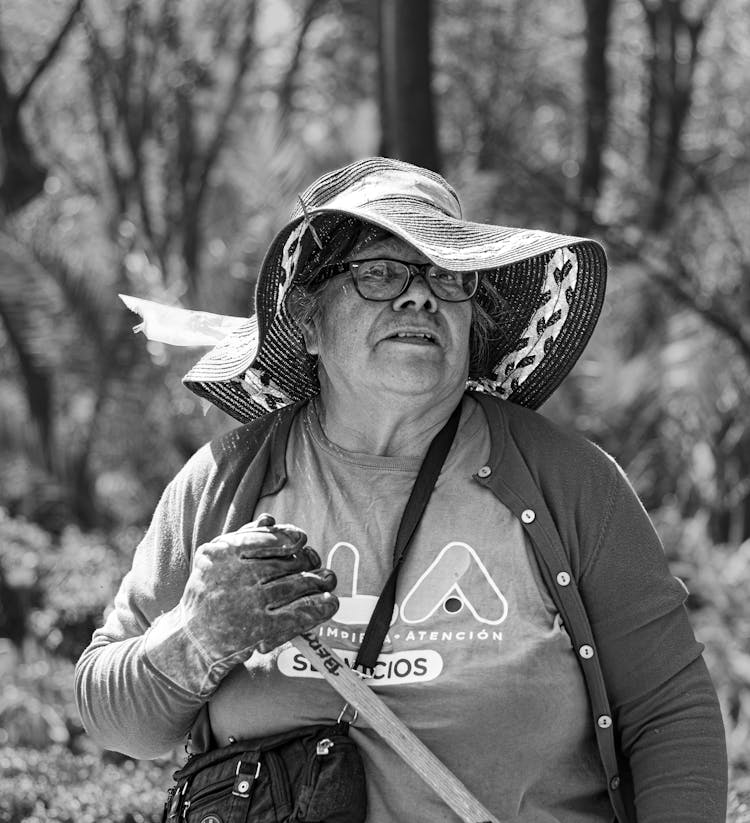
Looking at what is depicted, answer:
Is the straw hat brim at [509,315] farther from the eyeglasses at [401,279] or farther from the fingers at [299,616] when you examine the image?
the fingers at [299,616]

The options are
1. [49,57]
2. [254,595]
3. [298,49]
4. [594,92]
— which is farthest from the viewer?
[298,49]

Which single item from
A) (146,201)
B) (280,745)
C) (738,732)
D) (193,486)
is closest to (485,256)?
(193,486)

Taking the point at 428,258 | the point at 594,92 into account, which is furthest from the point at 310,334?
the point at 594,92

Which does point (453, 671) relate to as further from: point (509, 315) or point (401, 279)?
point (509, 315)

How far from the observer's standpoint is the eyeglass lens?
259 cm

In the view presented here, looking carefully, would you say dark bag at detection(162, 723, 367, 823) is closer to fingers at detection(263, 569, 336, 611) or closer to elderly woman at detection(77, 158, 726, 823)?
elderly woman at detection(77, 158, 726, 823)

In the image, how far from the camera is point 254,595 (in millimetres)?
2258

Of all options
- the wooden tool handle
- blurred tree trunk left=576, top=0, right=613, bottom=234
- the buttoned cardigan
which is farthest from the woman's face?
blurred tree trunk left=576, top=0, right=613, bottom=234

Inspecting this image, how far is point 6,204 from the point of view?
26.8ft

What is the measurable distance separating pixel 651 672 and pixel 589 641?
0.46 feet

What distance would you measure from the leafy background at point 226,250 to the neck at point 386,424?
1.31m

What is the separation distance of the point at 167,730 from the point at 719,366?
17.4 ft

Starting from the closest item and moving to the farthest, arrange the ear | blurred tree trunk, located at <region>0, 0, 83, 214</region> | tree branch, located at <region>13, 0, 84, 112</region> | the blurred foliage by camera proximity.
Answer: the ear < the blurred foliage < tree branch, located at <region>13, 0, 84, 112</region> < blurred tree trunk, located at <region>0, 0, 83, 214</region>

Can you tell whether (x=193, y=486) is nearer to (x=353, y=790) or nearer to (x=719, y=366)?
(x=353, y=790)
